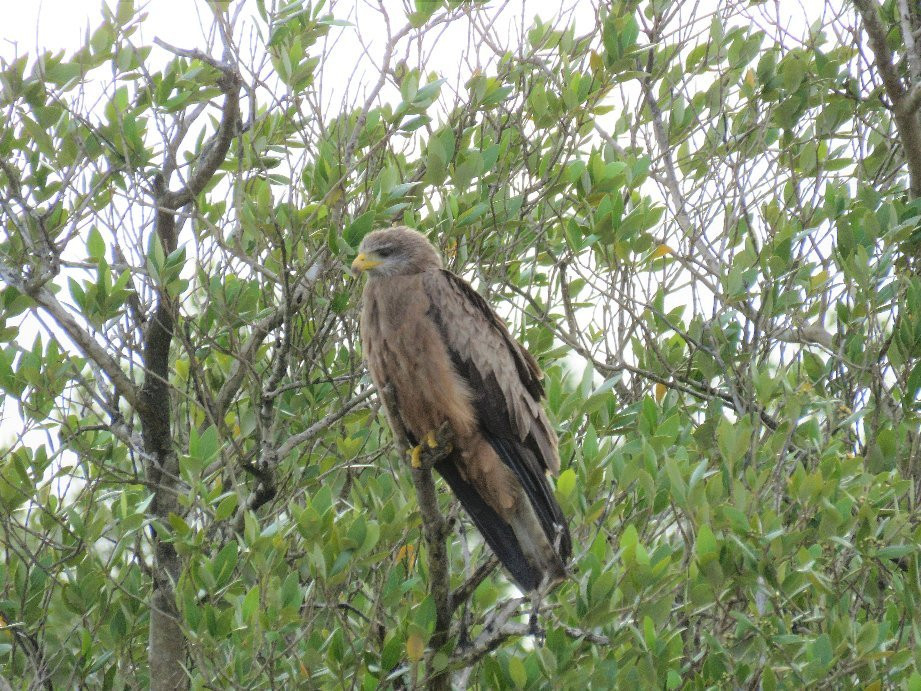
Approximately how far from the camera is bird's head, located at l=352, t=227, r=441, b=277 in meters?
5.01

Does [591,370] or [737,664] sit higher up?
[591,370]

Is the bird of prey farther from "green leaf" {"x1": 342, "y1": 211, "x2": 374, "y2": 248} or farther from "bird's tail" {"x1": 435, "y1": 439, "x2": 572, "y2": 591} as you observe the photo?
"green leaf" {"x1": 342, "y1": 211, "x2": 374, "y2": 248}

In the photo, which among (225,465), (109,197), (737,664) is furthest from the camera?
(109,197)

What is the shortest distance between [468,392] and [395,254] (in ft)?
2.55

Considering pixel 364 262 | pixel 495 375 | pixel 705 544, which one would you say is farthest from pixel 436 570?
pixel 364 262

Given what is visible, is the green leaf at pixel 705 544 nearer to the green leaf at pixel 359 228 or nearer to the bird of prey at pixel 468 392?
the bird of prey at pixel 468 392

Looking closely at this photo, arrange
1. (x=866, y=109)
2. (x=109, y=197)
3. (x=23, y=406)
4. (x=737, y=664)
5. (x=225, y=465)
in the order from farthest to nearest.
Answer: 1. (x=866, y=109)
2. (x=109, y=197)
3. (x=23, y=406)
4. (x=225, y=465)
5. (x=737, y=664)

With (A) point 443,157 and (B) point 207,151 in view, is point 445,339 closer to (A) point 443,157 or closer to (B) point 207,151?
(A) point 443,157

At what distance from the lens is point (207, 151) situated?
5.61 metres

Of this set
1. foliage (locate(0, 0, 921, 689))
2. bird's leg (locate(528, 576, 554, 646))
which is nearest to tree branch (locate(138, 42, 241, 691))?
foliage (locate(0, 0, 921, 689))

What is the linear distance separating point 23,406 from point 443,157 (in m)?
2.33

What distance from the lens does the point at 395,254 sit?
514cm

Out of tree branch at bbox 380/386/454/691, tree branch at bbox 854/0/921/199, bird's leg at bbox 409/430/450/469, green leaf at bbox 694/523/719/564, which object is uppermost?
tree branch at bbox 854/0/921/199

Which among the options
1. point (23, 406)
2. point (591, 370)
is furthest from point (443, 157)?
point (23, 406)
